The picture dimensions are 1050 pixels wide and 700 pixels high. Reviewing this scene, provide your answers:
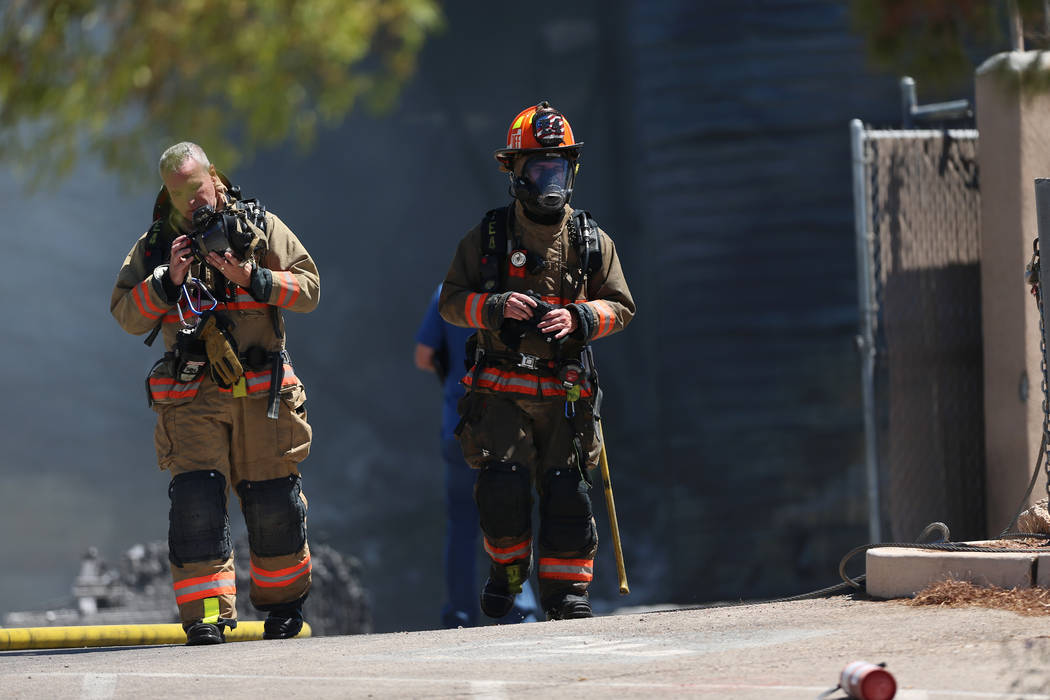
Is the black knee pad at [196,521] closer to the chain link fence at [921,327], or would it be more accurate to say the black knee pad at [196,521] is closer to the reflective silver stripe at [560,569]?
the reflective silver stripe at [560,569]

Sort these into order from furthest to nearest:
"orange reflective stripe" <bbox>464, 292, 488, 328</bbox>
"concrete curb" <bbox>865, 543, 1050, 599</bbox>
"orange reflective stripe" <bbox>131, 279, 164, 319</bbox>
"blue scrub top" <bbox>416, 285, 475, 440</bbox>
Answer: "blue scrub top" <bbox>416, 285, 475, 440</bbox>, "orange reflective stripe" <bbox>464, 292, 488, 328</bbox>, "orange reflective stripe" <bbox>131, 279, 164, 319</bbox>, "concrete curb" <bbox>865, 543, 1050, 599</bbox>

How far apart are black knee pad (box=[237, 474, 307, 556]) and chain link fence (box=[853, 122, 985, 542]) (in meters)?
3.27

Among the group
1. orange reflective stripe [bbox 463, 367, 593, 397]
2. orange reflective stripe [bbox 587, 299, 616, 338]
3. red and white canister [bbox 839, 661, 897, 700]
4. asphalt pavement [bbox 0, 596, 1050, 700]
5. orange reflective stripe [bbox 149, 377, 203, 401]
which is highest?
orange reflective stripe [bbox 587, 299, 616, 338]

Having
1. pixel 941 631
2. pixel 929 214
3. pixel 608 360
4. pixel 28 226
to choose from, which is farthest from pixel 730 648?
pixel 28 226

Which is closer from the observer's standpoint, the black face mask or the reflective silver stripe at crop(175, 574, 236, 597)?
the reflective silver stripe at crop(175, 574, 236, 597)

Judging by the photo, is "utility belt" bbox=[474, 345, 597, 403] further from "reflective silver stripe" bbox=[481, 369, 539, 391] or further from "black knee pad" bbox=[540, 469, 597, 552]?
"black knee pad" bbox=[540, 469, 597, 552]

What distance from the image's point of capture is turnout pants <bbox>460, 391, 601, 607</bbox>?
5566mm

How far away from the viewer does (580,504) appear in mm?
5598

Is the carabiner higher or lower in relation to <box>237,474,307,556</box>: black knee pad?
higher

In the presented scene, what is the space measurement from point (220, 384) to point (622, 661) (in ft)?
6.32

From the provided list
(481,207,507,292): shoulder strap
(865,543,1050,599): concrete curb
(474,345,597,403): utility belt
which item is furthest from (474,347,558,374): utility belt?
(865,543,1050,599): concrete curb

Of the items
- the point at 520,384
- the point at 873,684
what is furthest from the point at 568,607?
the point at 873,684

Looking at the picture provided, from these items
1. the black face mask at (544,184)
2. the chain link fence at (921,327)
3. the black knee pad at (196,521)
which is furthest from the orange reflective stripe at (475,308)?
the chain link fence at (921,327)

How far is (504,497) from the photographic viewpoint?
218 inches
